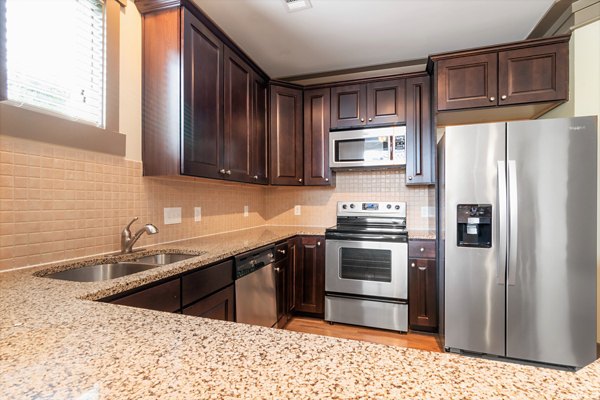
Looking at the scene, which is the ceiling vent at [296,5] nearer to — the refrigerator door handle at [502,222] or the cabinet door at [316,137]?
the cabinet door at [316,137]

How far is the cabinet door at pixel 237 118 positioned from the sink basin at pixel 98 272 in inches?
35.1

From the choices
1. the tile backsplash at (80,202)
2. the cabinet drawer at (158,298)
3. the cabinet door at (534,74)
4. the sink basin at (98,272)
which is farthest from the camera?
the cabinet door at (534,74)

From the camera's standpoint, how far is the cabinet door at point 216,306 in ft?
4.86

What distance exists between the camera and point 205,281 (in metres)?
1.55

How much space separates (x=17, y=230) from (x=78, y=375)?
1.16m

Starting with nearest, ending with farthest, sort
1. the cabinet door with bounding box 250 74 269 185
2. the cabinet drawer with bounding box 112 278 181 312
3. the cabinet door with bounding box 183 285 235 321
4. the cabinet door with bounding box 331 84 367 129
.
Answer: the cabinet drawer with bounding box 112 278 181 312, the cabinet door with bounding box 183 285 235 321, the cabinet door with bounding box 250 74 269 185, the cabinet door with bounding box 331 84 367 129

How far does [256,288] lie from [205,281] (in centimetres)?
59

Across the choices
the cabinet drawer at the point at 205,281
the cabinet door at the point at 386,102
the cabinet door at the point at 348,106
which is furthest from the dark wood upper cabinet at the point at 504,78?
the cabinet drawer at the point at 205,281

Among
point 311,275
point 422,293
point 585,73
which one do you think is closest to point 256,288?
point 311,275

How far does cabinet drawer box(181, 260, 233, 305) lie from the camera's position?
1422 millimetres

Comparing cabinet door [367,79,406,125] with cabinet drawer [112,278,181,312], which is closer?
cabinet drawer [112,278,181,312]

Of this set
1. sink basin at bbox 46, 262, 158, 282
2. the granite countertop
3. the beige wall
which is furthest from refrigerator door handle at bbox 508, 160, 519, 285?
sink basin at bbox 46, 262, 158, 282

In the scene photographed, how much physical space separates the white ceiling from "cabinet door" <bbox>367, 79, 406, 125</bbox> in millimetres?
280

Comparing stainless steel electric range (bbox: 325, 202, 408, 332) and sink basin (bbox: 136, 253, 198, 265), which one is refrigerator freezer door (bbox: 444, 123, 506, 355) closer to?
stainless steel electric range (bbox: 325, 202, 408, 332)
